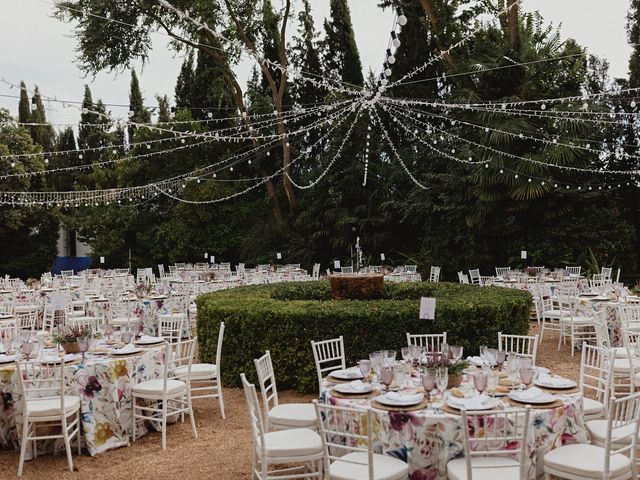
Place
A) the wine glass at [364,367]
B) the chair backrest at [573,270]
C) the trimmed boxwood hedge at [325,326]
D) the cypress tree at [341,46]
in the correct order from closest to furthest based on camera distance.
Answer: the wine glass at [364,367], the trimmed boxwood hedge at [325,326], the chair backrest at [573,270], the cypress tree at [341,46]

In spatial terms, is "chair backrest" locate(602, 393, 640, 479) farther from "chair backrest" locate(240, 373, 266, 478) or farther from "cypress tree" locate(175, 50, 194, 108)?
"cypress tree" locate(175, 50, 194, 108)

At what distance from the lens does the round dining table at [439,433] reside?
376 centimetres

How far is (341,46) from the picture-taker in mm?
23906

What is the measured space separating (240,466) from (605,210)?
1456 centimetres

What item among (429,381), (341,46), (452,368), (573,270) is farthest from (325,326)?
(341,46)

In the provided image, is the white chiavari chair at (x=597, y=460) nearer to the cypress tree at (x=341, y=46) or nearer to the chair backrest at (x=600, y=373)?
the chair backrest at (x=600, y=373)

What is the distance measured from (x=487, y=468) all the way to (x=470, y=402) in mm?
437

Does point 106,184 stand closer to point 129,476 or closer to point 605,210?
point 605,210

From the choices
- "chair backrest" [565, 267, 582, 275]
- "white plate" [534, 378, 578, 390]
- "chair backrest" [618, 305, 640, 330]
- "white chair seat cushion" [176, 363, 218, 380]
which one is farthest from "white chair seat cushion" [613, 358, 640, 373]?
"chair backrest" [565, 267, 582, 275]

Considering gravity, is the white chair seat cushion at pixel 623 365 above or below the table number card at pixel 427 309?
below

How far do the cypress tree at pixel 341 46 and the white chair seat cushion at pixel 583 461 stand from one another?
69.2 ft

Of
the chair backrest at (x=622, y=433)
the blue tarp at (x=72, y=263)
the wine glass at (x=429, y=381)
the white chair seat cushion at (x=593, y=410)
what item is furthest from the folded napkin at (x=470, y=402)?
the blue tarp at (x=72, y=263)

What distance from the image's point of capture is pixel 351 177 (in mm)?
21203

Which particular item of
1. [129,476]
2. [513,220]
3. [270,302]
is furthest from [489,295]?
[513,220]
